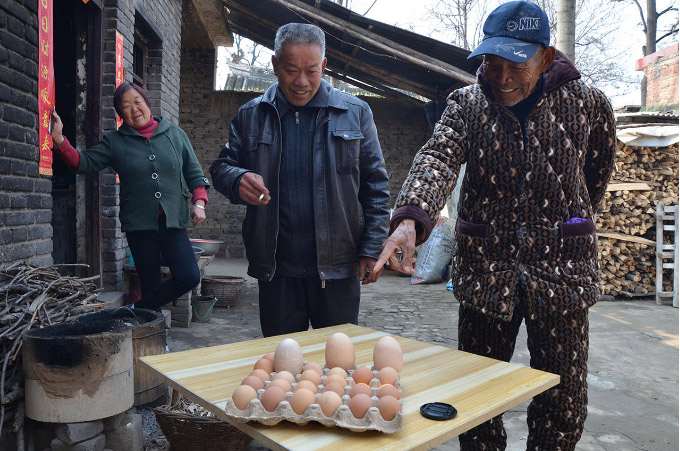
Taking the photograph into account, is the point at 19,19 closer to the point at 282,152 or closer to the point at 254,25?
the point at 282,152

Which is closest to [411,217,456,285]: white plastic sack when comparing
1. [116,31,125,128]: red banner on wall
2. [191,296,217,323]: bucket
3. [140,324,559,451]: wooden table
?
[191,296,217,323]: bucket

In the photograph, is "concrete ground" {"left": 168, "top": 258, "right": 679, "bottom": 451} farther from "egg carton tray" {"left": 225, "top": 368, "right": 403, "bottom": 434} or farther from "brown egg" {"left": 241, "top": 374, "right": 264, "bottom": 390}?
"egg carton tray" {"left": 225, "top": 368, "right": 403, "bottom": 434}

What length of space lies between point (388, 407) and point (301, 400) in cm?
20

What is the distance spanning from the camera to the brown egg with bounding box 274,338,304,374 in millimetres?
1478

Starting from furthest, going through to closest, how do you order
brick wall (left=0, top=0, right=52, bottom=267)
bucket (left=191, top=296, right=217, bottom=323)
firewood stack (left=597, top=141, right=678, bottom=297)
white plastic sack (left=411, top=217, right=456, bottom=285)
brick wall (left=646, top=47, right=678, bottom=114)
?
brick wall (left=646, top=47, right=678, bottom=114), white plastic sack (left=411, top=217, right=456, bottom=285), firewood stack (left=597, top=141, right=678, bottom=297), bucket (left=191, top=296, right=217, bottom=323), brick wall (left=0, top=0, right=52, bottom=267)

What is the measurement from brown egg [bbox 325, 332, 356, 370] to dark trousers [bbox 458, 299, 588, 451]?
71 cm

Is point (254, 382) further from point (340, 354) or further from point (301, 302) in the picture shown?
point (301, 302)

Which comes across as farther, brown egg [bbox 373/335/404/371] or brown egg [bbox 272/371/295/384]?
brown egg [bbox 373/335/404/371]

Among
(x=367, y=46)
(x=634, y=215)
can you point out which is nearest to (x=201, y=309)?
(x=367, y=46)

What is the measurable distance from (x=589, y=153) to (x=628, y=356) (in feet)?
12.5

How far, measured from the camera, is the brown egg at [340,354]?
5.14ft

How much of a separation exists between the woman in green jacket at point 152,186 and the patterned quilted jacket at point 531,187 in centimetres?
229

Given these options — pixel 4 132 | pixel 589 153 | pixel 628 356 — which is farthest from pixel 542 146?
pixel 628 356

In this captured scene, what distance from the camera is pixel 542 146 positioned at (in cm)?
192
